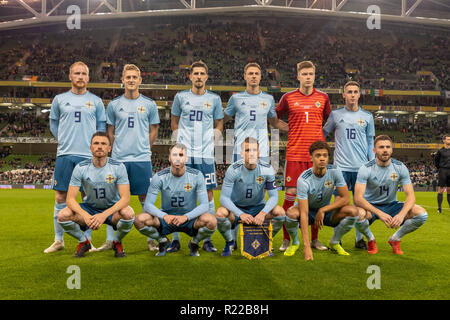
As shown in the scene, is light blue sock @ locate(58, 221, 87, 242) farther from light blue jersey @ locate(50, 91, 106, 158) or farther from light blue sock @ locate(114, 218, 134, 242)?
light blue jersey @ locate(50, 91, 106, 158)

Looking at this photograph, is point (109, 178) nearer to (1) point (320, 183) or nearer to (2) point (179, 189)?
(2) point (179, 189)

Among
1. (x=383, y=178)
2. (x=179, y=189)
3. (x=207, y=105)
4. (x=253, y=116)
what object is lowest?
(x=179, y=189)

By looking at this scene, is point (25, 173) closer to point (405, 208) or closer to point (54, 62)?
point (54, 62)

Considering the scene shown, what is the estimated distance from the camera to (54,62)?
112 feet

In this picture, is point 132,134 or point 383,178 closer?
point 383,178

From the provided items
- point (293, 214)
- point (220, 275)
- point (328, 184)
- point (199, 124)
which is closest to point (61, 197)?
point (199, 124)

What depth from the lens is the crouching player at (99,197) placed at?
4.50 metres

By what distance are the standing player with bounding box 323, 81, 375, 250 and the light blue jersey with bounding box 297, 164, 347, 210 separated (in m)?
0.77

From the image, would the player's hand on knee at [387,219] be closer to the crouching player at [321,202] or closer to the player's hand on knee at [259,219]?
the crouching player at [321,202]

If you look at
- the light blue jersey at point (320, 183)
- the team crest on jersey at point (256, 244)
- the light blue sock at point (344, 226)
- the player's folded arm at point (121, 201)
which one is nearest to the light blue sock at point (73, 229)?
the player's folded arm at point (121, 201)

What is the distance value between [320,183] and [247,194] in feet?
2.97

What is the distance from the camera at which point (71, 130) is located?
5.12 meters

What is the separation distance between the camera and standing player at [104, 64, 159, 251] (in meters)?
5.20
